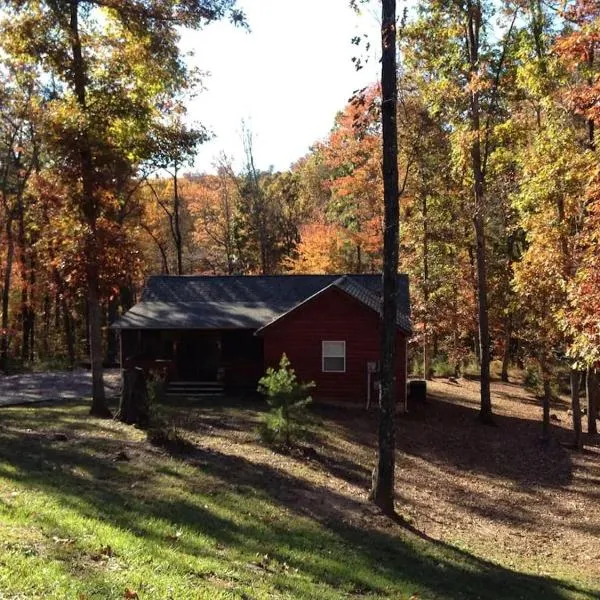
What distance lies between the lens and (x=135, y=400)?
54.0ft

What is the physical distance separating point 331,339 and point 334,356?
0.68 m

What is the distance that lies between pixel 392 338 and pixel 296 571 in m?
5.30

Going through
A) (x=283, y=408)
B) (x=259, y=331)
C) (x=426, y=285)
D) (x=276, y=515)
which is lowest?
(x=276, y=515)

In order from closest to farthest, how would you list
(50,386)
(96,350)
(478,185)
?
(96,350) → (478,185) → (50,386)

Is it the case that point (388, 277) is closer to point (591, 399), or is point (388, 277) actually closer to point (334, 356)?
point (334, 356)

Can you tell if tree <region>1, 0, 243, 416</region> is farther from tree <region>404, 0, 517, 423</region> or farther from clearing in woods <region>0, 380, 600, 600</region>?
tree <region>404, 0, 517, 423</region>

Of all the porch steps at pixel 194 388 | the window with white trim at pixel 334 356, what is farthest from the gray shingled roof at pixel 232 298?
the porch steps at pixel 194 388

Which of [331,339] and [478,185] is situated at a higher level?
[478,185]

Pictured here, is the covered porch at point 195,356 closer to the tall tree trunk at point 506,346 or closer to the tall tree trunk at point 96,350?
the tall tree trunk at point 96,350

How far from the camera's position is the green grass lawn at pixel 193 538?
6.68 meters

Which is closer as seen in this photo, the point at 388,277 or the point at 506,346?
the point at 388,277

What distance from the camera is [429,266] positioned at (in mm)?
34125

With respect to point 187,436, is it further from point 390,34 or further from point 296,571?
point 390,34

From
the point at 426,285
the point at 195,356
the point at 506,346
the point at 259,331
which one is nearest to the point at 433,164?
the point at 426,285
